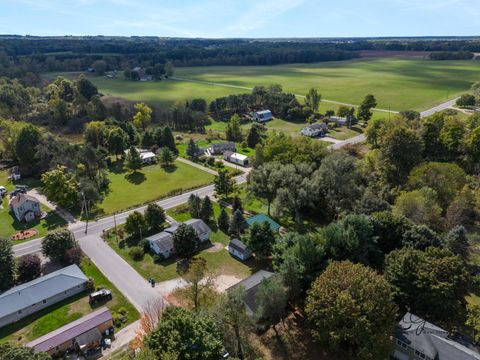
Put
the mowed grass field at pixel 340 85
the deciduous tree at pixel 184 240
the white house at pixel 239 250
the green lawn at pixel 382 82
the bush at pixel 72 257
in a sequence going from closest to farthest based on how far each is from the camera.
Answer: the bush at pixel 72 257 → the deciduous tree at pixel 184 240 → the white house at pixel 239 250 → the green lawn at pixel 382 82 → the mowed grass field at pixel 340 85

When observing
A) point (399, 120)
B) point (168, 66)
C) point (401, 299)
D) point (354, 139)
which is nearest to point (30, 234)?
point (401, 299)

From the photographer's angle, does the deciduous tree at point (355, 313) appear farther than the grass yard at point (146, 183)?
No

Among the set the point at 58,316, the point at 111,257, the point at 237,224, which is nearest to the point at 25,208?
the point at 111,257

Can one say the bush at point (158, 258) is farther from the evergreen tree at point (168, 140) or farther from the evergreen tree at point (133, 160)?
the evergreen tree at point (168, 140)

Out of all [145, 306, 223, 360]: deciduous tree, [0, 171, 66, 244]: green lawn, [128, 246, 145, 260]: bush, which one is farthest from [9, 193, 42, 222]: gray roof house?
[145, 306, 223, 360]: deciduous tree

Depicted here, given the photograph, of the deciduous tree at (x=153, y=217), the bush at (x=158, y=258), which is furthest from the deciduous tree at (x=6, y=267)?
the deciduous tree at (x=153, y=217)

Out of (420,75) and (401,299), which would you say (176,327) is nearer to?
Result: (401,299)
